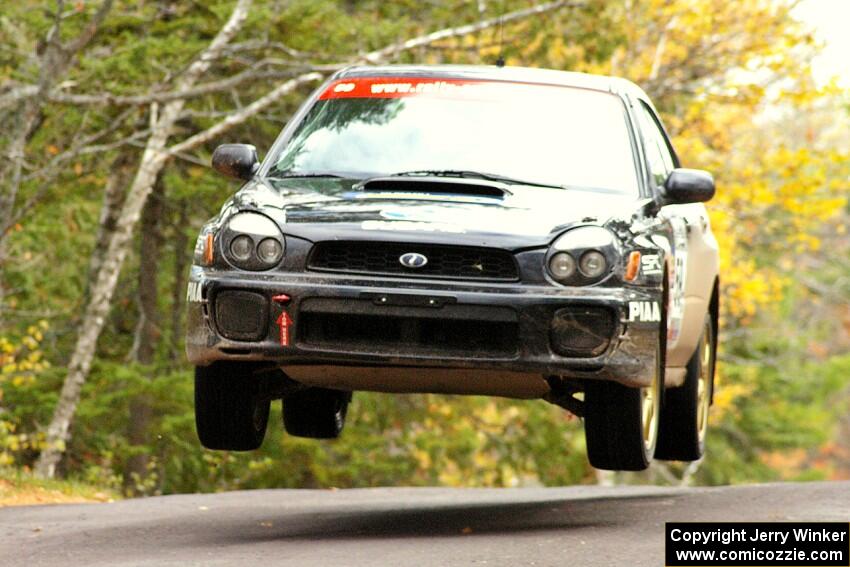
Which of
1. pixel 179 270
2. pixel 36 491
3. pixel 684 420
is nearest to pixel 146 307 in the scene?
pixel 179 270

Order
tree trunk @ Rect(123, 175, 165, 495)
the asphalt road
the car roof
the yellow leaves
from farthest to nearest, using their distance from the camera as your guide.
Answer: tree trunk @ Rect(123, 175, 165, 495) < the yellow leaves < the car roof < the asphalt road

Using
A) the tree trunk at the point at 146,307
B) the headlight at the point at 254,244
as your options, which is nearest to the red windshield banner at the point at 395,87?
the headlight at the point at 254,244

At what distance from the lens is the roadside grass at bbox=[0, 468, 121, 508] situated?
11.7 m

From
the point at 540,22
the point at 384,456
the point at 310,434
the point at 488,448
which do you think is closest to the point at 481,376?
the point at 310,434

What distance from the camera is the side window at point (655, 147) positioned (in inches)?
341

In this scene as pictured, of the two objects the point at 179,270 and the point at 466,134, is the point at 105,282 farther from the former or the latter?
the point at 466,134

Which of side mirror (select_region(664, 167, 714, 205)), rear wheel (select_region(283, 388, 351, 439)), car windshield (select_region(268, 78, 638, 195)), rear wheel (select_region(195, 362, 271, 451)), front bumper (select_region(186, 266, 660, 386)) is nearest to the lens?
front bumper (select_region(186, 266, 660, 386))

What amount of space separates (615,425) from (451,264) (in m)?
1.07

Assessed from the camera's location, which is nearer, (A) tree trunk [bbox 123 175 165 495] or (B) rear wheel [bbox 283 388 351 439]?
(B) rear wheel [bbox 283 388 351 439]

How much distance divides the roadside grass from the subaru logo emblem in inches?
202

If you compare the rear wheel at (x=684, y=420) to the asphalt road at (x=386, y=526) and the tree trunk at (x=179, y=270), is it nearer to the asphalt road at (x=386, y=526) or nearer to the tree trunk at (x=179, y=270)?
the asphalt road at (x=386, y=526)

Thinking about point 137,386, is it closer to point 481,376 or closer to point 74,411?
point 74,411

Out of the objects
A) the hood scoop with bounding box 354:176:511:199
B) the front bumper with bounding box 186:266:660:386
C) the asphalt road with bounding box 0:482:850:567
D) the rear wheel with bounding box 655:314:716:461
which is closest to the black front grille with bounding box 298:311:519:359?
the front bumper with bounding box 186:266:660:386

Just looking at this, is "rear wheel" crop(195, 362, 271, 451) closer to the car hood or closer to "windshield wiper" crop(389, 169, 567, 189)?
the car hood
